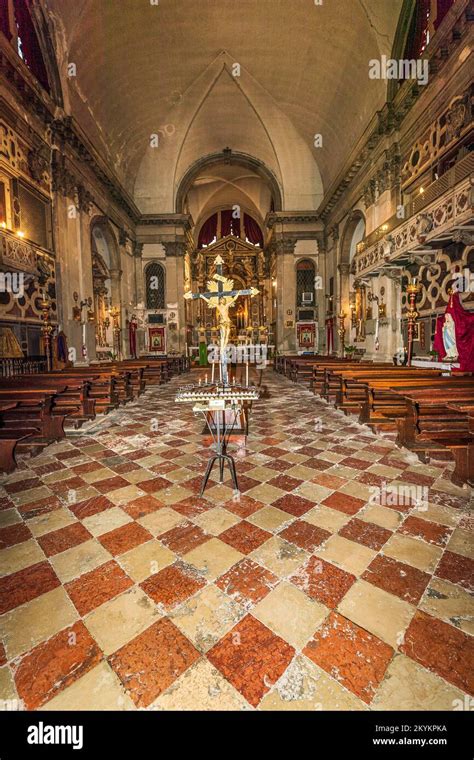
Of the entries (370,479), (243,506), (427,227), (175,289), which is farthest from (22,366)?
(175,289)

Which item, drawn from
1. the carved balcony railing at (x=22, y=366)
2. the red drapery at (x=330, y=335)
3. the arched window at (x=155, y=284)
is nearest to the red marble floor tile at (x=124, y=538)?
the carved balcony railing at (x=22, y=366)

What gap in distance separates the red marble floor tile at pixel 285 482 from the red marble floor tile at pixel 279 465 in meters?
0.20

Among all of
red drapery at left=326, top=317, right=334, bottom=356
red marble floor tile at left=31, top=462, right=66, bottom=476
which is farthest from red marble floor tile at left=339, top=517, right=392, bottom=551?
red drapery at left=326, top=317, right=334, bottom=356

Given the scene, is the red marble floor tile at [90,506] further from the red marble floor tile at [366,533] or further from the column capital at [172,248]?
the column capital at [172,248]

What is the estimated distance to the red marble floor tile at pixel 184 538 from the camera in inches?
95.9

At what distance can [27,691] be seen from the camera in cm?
143

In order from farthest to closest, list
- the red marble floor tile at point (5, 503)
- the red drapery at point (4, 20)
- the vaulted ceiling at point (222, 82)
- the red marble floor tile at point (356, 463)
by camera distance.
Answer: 1. the vaulted ceiling at point (222, 82)
2. the red drapery at point (4, 20)
3. the red marble floor tile at point (356, 463)
4. the red marble floor tile at point (5, 503)

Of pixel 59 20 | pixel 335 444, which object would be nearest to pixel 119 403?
pixel 335 444

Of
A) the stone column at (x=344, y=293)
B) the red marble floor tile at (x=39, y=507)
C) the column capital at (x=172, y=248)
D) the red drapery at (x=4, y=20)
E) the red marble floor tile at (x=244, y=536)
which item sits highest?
the red drapery at (x=4, y=20)

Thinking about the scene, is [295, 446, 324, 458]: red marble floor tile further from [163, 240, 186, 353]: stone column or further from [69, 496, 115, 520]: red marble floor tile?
[163, 240, 186, 353]: stone column

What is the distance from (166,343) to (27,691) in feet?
62.8

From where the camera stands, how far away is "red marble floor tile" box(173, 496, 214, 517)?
115 inches

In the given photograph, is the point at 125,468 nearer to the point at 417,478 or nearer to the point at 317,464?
the point at 317,464

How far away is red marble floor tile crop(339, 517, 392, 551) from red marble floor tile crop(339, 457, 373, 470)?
4.07 feet
